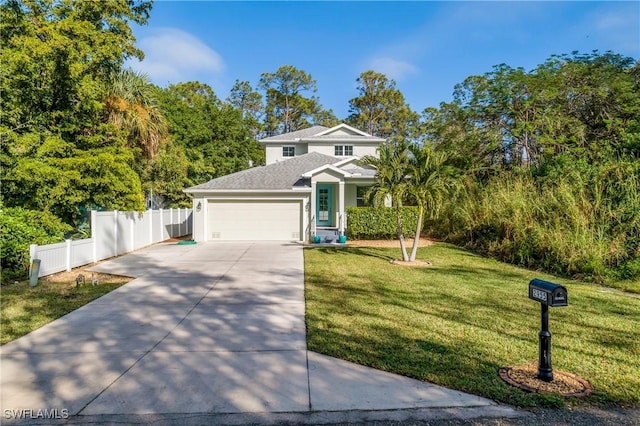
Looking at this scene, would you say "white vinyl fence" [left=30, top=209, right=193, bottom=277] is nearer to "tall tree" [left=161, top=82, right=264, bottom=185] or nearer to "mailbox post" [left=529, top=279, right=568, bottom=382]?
"mailbox post" [left=529, top=279, right=568, bottom=382]

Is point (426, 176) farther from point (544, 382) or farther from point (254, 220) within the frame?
point (254, 220)

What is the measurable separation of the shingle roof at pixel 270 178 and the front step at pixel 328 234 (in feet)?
8.15

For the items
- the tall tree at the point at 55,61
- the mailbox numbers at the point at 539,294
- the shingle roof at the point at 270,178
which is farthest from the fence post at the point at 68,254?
the mailbox numbers at the point at 539,294

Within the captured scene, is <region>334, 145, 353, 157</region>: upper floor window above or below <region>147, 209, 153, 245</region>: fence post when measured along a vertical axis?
above

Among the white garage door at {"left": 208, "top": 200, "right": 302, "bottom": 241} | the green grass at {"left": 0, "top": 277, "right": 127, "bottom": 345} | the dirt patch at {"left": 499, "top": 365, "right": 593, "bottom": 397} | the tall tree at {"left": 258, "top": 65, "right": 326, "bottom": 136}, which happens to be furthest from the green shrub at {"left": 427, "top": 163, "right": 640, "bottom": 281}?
the tall tree at {"left": 258, "top": 65, "right": 326, "bottom": 136}

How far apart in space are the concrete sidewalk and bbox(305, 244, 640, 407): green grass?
35cm

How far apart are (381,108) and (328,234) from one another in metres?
31.8

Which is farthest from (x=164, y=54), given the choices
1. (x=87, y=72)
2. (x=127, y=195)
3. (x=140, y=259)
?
(x=140, y=259)

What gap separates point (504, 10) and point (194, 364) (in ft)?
46.1

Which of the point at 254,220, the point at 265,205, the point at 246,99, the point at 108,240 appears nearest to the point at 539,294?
the point at 108,240

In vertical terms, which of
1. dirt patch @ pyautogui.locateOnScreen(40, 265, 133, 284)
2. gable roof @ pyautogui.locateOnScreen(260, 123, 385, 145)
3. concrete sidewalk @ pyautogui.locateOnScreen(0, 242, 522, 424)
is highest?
gable roof @ pyautogui.locateOnScreen(260, 123, 385, 145)

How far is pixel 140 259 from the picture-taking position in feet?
39.9

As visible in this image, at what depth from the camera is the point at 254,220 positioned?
17.7 m

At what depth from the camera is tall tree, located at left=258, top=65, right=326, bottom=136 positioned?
46.1m
